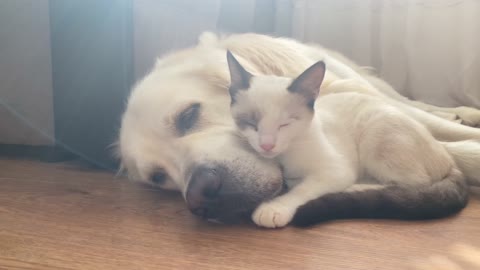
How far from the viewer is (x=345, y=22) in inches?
88.8

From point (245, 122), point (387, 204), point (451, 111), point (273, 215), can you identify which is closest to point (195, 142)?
point (245, 122)

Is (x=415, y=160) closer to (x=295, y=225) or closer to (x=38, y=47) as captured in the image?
(x=295, y=225)

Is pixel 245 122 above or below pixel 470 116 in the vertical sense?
above

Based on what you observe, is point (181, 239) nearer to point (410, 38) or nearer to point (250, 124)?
point (250, 124)

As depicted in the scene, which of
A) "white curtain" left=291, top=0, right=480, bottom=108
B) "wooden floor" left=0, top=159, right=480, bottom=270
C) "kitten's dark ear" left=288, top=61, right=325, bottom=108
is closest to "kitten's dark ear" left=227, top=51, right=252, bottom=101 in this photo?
"kitten's dark ear" left=288, top=61, right=325, bottom=108

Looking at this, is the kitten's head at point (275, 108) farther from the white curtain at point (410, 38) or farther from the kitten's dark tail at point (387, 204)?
the white curtain at point (410, 38)

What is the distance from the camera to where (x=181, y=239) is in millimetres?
1122

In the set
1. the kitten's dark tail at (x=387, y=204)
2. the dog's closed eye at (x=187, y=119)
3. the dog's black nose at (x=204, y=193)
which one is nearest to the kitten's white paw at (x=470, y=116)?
the kitten's dark tail at (x=387, y=204)

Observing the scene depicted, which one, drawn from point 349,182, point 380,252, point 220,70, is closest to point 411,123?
point 349,182

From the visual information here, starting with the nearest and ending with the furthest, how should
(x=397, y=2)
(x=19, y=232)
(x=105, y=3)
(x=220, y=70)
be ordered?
(x=19, y=232) → (x=220, y=70) → (x=105, y=3) → (x=397, y=2)

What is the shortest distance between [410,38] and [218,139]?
4.10 ft

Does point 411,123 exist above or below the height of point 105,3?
below

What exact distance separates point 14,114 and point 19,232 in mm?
1353

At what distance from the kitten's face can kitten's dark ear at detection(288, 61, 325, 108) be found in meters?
0.01
